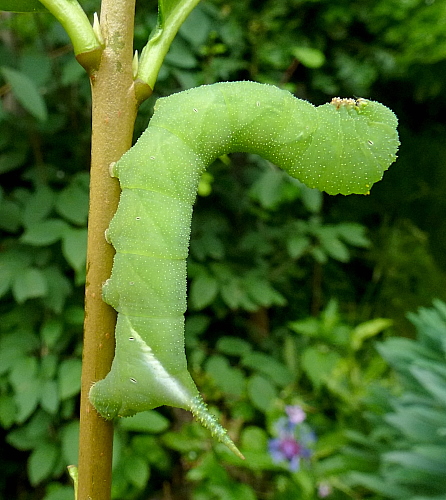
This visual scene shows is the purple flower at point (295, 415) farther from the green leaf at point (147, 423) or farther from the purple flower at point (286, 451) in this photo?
the green leaf at point (147, 423)

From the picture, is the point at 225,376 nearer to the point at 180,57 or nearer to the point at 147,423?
the point at 147,423

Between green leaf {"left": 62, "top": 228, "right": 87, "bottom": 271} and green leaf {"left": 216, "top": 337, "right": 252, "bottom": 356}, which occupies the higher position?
green leaf {"left": 62, "top": 228, "right": 87, "bottom": 271}

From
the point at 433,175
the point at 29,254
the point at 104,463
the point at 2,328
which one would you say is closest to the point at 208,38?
the point at 29,254

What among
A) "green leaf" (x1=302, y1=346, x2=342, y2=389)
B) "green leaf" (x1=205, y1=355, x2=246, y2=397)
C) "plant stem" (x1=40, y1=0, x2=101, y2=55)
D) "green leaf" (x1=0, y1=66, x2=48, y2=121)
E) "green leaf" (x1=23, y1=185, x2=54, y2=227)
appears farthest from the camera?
"green leaf" (x1=302, y1=346, x2=342, y2=389)

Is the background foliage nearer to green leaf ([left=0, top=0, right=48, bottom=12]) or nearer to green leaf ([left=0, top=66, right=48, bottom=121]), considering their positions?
green leaf ([left=0, top=66, right=48, bottom=121])

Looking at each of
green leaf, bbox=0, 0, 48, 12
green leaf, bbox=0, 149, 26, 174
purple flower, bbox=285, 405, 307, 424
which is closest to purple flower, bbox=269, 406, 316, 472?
purple flower, bbox=285, 405, 307, 424

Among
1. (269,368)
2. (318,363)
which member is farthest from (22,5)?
(318,363)

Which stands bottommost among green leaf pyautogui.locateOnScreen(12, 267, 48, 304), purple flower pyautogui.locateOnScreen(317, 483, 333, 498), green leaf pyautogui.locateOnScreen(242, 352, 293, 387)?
purple flower pyautogui.locateOnScreen(317, 483, 333, 498)
